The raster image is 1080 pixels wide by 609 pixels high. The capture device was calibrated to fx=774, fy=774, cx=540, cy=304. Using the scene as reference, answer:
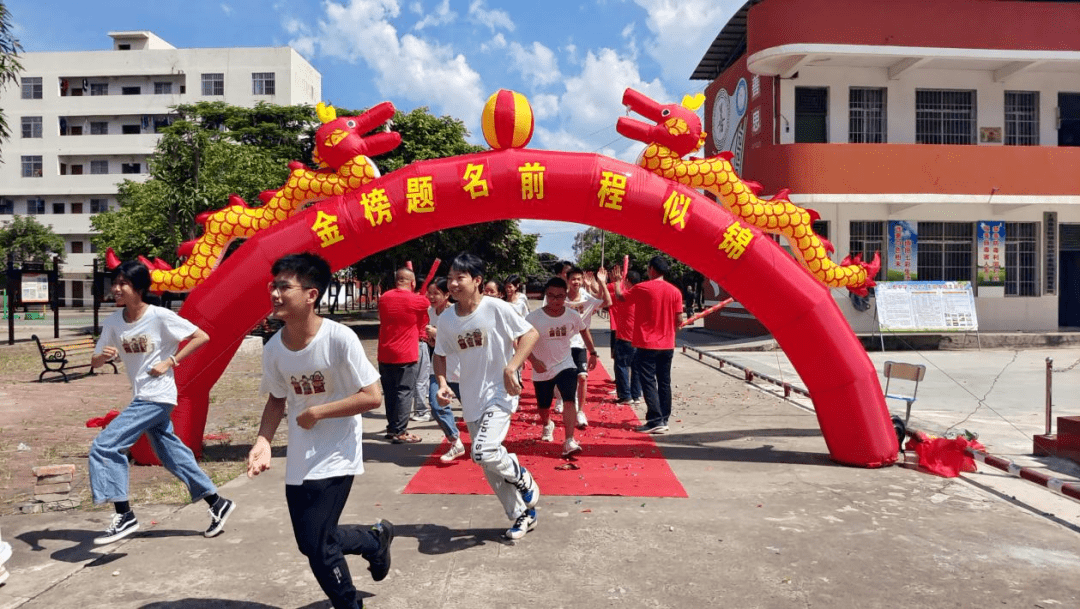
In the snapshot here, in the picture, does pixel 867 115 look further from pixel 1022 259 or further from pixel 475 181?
pixel 475 181

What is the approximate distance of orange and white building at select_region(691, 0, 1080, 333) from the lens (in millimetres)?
18656

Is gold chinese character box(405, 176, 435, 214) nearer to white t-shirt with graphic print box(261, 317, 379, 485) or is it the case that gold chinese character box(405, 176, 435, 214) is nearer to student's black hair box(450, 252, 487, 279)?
student's black hair box(450, 252, 487, 279)

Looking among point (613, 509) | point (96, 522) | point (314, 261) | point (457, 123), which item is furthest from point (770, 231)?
point (457, 123)

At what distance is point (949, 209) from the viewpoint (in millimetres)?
19766

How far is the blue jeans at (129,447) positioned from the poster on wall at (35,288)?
1965 cm

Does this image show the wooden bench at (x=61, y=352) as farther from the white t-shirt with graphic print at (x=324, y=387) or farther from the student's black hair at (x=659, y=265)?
the white t-shirt with graphic print at (x=324, y=387)

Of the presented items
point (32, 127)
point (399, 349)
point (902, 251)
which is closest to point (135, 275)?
point (399, 349)

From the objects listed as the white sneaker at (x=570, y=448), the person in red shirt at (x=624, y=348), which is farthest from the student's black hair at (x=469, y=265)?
the person in red shirt at (x=624, y=348)

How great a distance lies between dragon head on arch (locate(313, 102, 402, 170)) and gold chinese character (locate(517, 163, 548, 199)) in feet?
4.22

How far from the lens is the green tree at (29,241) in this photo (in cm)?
4603

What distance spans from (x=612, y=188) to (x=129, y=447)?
14.0ft

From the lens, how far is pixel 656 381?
8.64m

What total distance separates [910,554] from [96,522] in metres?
5.25

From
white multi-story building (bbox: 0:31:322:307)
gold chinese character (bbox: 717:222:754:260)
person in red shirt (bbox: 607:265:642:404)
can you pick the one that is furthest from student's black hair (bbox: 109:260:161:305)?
white multi-story building (bbox: 0:31:322:307)
